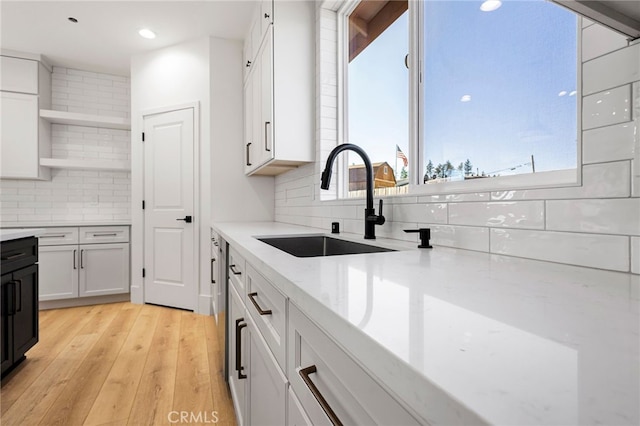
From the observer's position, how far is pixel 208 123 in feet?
11.2

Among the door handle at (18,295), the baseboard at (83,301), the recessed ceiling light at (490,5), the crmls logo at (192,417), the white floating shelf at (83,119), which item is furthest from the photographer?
the white floating shelf at (83,119)

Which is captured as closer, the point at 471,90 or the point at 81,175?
the point at 471,90

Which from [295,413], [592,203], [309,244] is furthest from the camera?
[309,244]

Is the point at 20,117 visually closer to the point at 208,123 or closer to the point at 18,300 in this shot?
the point at 208,123

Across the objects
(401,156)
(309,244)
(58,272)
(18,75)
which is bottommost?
(58,272)

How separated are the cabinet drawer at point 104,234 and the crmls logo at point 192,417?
2616 mm

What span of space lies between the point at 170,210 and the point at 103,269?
3.40ft

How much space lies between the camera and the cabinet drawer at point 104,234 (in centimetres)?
362

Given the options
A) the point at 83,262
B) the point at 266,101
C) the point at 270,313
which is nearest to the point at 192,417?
the point at 270,313

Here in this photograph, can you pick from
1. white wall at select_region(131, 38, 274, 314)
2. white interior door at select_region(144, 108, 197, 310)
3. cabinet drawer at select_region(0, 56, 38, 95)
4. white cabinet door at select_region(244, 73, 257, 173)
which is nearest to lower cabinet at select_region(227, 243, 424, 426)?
white cabinet door at select_region(244, 73, 257, 173)

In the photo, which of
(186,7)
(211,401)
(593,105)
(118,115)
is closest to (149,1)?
(186,7)

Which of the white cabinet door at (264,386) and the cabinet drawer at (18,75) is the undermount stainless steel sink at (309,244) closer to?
the white cabinet door at (264,386)

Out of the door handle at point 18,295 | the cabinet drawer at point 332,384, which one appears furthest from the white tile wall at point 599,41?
the door handle at point 18,295

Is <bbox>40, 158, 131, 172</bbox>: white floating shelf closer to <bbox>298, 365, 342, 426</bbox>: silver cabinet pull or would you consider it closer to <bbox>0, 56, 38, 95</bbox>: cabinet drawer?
<bbox>0, 56, 38, 95</bbox>: cabinet drawer
